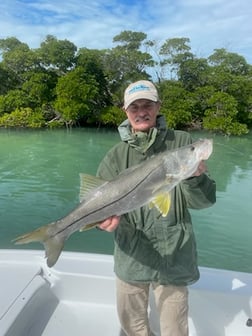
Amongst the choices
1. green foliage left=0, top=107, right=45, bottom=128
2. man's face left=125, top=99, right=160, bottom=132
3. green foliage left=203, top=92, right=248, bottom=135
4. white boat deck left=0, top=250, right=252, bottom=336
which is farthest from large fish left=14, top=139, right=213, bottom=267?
green foliage left=0, top=107, right=45, bottom=128

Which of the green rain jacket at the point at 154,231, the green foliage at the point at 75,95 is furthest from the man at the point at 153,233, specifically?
the green foliage at the point at 75,95

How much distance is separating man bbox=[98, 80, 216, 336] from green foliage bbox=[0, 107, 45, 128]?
1329 inches

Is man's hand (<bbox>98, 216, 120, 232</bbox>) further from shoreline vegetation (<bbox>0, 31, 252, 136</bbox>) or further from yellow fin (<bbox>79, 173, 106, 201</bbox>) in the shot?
shoreline vegetation (<bbox>0, 31, 252, 136</bbox>)

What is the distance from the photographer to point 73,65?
39.8 metres

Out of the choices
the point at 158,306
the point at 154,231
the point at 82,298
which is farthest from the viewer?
the point at 82,298

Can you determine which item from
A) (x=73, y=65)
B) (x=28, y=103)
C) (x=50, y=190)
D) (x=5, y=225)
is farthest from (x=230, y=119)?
(x=5, y=225)

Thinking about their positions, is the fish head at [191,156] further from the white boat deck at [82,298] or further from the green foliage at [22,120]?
the green foliage at [22,120]

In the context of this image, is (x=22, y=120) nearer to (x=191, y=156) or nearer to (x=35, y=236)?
(x=35, y=236)

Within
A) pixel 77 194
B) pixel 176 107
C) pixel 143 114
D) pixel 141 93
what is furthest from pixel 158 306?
pixel 176 107

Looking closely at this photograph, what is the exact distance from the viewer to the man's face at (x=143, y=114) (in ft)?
7.72

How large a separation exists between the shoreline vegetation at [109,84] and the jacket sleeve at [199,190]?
1258 inches

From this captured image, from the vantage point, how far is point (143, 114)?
7.75 ft

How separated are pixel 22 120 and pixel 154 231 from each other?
34553mm

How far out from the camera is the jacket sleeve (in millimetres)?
2111
